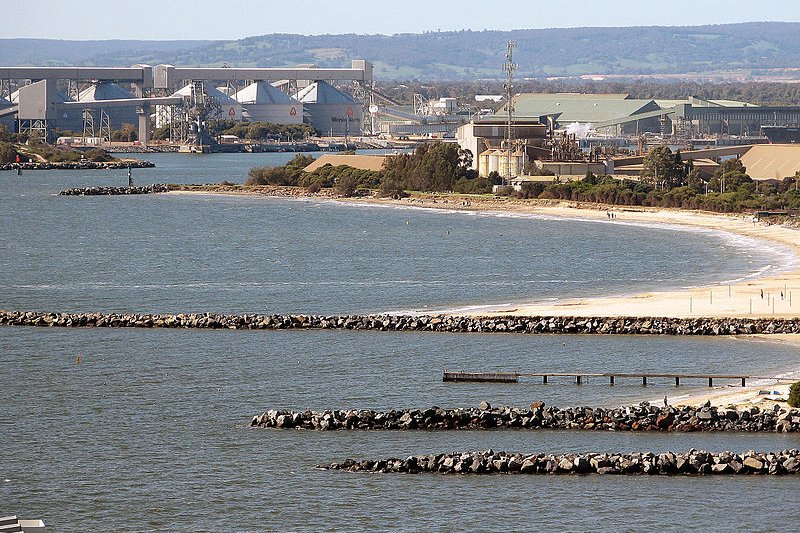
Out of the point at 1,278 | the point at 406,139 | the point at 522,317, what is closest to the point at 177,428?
the point at 522,317

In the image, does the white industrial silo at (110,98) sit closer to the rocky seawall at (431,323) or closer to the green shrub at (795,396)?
the rocky seawall at (431,323)

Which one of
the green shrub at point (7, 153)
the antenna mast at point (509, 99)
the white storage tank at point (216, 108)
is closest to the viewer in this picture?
the antenna mast at point (509, 99)

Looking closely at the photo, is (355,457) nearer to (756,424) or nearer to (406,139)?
(756,424)

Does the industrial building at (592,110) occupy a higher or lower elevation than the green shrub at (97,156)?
higher

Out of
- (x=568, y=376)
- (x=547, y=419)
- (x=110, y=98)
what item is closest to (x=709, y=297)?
(x=568, y=376)

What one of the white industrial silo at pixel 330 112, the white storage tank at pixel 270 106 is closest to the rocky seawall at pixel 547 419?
the white storage tank at pixel 270 106

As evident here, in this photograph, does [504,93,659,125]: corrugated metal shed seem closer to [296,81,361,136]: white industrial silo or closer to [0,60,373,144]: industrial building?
[296,81,361,136]: white industrial silo
